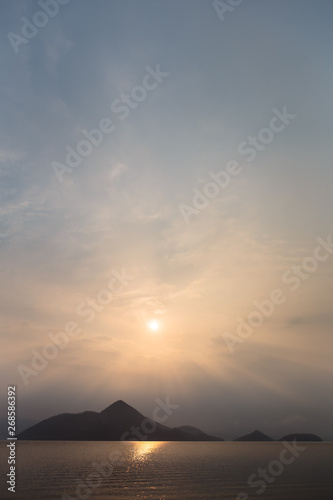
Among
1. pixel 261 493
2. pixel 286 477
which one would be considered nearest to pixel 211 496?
pixel 261 493

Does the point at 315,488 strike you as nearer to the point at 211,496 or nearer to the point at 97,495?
the point at 211,496

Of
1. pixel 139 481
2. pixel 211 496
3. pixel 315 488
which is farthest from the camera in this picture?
pixel 139 481

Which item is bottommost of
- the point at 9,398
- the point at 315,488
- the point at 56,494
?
the point at 315,488

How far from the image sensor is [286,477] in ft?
314

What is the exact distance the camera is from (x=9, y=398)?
4950 cm

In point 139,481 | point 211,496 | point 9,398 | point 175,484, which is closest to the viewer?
point 9,398

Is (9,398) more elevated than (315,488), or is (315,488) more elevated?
(9,398)

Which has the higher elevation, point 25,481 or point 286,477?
point 25,481

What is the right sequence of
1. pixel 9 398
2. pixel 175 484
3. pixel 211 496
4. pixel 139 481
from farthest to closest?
1. pixel 139 481
2. pixel 175 484
3. pixel 211 496
4. pixel 9 398

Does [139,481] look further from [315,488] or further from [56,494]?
[315,488]

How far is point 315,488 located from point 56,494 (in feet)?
177

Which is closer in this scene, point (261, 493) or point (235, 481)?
point (261, 493)

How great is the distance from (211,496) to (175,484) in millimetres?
21446

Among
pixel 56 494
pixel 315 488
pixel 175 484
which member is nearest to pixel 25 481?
pixel 56 494
